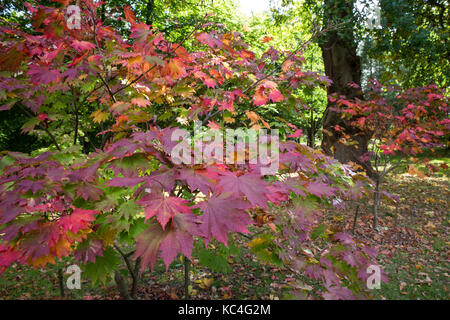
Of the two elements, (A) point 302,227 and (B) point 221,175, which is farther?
(A) point 302,227

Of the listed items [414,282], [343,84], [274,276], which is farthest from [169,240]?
[343,84]

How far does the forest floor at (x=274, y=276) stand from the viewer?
3.36 m

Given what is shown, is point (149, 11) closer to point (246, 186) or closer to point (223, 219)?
point (246, 186)

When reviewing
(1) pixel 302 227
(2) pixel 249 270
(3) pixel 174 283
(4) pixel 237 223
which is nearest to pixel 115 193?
(4) pixel 237 223

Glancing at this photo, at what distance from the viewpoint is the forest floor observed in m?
3.36

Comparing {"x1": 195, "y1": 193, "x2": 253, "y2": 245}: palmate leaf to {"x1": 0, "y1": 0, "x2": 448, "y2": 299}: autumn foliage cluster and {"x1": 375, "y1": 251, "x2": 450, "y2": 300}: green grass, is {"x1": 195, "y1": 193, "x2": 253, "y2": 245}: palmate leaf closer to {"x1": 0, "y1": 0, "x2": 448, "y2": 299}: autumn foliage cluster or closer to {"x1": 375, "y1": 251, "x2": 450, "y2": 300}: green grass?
{"x1": 0, "y1": 0, "x2": 448, "y2": 299}: autumn foliage cluster

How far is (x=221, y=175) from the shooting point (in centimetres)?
124

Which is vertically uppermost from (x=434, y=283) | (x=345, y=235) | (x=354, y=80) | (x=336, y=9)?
(x=336, y=9)

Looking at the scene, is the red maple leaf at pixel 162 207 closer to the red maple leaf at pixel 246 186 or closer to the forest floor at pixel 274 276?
the red maple leaf at pixel 246 186

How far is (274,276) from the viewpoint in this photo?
12.4 ft

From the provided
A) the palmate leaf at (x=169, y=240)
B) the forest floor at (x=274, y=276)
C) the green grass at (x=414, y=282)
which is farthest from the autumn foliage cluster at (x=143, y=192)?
the green grass at (x=414, y=282)

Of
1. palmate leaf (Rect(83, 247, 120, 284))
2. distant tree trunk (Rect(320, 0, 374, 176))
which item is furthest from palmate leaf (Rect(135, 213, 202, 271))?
distant tree trunk (Rect(320, 0, 374, 176))
